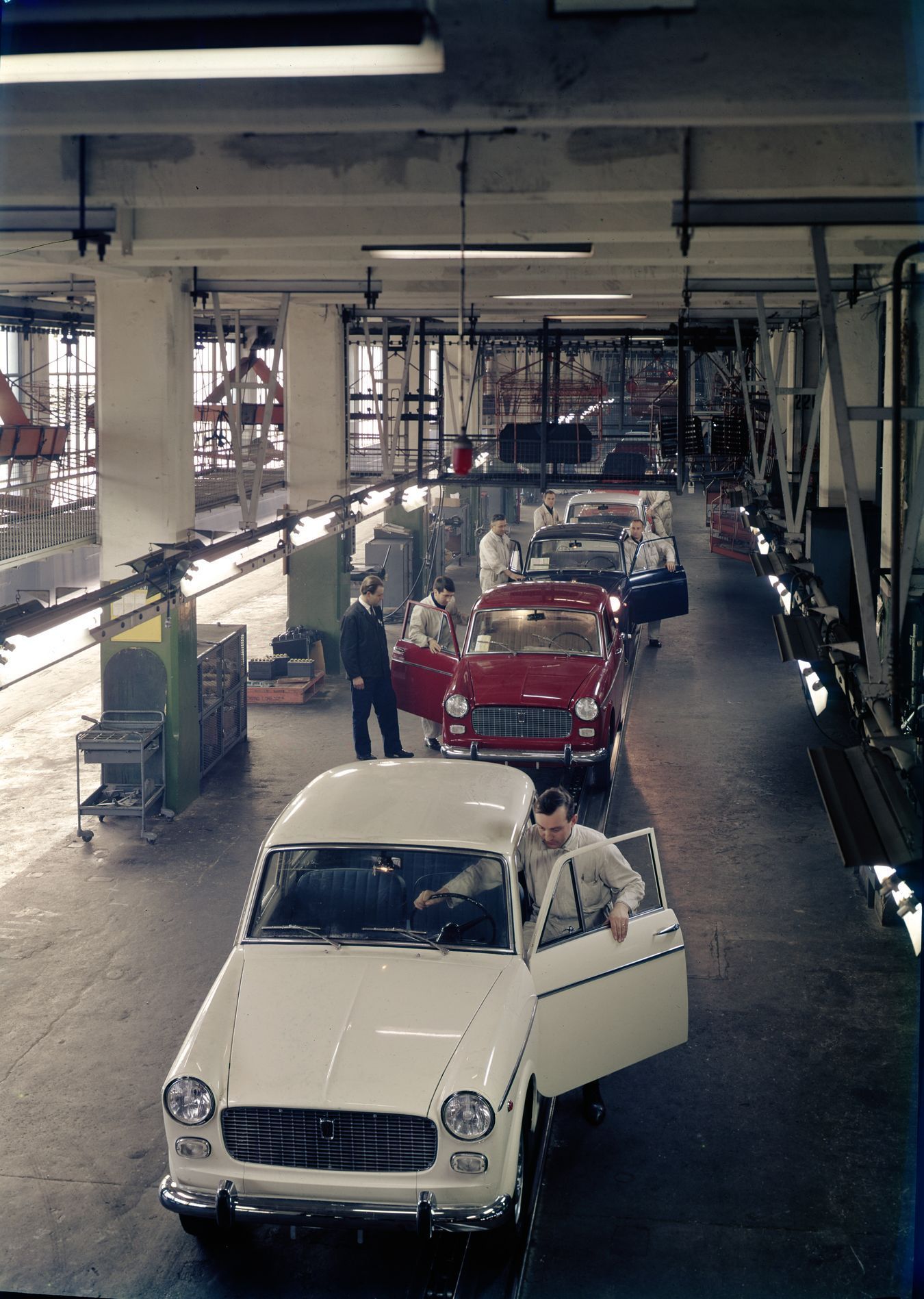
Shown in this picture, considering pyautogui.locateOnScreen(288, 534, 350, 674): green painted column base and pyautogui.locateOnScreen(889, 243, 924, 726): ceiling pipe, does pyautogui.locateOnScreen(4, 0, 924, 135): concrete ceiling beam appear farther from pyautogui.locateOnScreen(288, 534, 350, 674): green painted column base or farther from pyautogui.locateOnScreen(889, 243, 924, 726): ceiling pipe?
pyautogui.locateOnScreen(288, 534, 350, 674): green painted column base

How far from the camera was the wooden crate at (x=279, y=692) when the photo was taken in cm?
1628

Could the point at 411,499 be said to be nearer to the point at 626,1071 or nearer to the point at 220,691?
the point at 220,691

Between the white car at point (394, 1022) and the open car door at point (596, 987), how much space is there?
0.03 feet

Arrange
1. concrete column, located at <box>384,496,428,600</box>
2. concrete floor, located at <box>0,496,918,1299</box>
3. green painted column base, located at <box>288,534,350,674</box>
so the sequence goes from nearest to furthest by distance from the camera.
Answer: concrete floor, located at <box>0,496,918,1299</box>
green painted column base, located at <box>288,534,350,674</box>
concrete column, located at <box>384,496,428,600</box>

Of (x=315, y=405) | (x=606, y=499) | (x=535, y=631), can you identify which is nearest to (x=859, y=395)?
(x=535, y=631)

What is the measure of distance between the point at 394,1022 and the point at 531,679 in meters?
6.75

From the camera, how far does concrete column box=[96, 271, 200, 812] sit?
11.5 meters

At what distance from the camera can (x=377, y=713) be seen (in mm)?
12945

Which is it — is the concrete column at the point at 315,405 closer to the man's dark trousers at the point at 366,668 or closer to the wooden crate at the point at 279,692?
the wooden crate at the point at 279,692

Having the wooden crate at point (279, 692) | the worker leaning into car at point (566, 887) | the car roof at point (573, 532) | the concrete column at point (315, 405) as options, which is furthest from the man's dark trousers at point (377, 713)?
the car roof at point (573, 532)

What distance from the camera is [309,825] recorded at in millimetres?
6715

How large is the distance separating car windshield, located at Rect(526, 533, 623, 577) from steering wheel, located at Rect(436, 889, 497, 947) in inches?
462

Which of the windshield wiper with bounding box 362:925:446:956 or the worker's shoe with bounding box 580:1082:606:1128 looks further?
the worker's shoe with bounding box 580:1082:606:1128

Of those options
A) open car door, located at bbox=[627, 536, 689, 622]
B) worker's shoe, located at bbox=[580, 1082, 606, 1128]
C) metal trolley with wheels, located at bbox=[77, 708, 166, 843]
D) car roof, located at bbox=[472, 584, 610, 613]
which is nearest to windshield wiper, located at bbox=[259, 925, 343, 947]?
worker's shoe, located at bbox=[580, 1082, 606, 1128]
